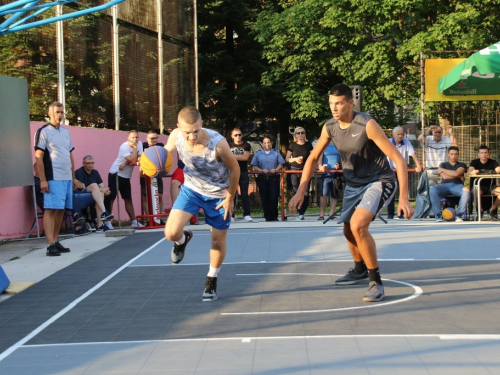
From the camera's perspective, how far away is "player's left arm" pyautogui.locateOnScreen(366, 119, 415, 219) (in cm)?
701

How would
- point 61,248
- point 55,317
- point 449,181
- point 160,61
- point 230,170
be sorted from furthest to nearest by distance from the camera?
point 160,61 → point 449,181 → point 61,248 → point 230,170 → point 55,317

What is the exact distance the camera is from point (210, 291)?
7359mm

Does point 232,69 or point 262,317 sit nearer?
point 262,317

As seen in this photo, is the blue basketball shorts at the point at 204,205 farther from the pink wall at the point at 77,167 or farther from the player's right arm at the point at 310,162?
the pink wall at the point at 77,167

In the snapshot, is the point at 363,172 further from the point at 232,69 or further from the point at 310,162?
the point at 232,69

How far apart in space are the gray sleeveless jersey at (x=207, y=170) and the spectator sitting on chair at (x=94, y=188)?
23.9ft

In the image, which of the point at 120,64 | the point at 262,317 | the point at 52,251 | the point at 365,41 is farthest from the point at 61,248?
the point at 365,41

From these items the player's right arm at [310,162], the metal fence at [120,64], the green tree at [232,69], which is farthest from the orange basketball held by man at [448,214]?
the green tree at [232,69]

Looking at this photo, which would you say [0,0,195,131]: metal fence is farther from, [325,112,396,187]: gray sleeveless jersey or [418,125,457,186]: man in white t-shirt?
[325,112,396,187]: gray sleeveless jersey

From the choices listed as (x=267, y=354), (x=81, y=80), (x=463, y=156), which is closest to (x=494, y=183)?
(x=463, y=156)

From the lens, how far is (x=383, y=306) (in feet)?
22.5

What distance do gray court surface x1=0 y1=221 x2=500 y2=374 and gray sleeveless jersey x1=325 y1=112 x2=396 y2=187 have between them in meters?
1.18

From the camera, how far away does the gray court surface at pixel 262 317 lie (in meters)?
5.12

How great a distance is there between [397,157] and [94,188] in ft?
29.0
